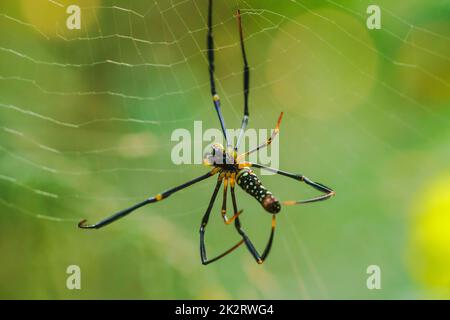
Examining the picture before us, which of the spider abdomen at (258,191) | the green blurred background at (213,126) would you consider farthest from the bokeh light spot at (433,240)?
the spider abdomen at (258,191)

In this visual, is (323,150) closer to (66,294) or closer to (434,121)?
(434,121)

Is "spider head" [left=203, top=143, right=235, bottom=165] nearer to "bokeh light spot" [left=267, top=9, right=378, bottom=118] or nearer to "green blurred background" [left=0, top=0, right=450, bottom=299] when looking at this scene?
"green blurred background" [left=0, top=0, right=450, bottom=299]

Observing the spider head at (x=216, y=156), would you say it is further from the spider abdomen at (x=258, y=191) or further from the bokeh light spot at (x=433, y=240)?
the bokeh light spot at (x=433, y=240)

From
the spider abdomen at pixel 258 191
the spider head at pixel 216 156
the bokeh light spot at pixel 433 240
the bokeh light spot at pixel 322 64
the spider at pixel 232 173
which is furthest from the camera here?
the bokeh light spot at pixel 322 64

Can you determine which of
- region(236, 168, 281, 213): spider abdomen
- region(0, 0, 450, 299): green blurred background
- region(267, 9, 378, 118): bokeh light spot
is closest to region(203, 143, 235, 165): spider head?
region(236, 168, 281, 213): spider abdomen

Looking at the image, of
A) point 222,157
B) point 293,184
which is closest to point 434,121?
point 293,184
